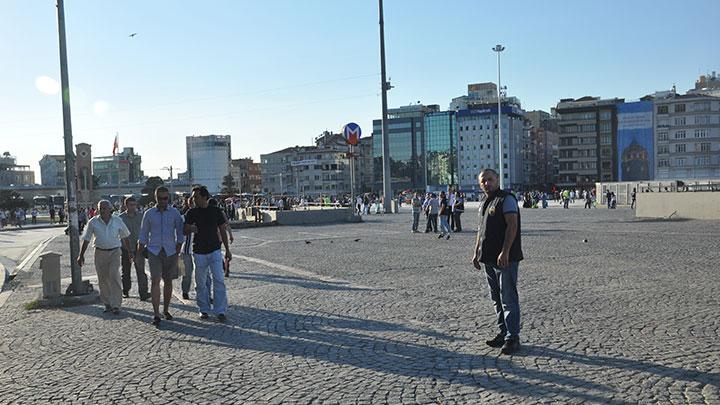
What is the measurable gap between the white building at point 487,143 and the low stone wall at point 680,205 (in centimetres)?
9886

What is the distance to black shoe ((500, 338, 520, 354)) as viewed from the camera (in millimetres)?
5843

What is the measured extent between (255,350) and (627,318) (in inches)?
163

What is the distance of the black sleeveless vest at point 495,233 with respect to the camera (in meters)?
5.97

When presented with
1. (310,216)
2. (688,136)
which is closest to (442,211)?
(310,216)

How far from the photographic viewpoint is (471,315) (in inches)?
300

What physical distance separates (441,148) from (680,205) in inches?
4437

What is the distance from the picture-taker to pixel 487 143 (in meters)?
Result: 135

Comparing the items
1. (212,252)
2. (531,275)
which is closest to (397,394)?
(212,252)

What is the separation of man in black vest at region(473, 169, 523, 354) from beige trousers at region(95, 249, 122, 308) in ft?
17.0

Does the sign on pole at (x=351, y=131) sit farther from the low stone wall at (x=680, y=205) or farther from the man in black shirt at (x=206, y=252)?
the man in black shirt at (x=206, y=252)

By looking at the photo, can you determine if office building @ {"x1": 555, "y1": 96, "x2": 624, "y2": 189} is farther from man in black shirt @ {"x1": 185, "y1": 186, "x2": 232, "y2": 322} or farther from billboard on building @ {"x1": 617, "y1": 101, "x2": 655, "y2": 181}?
man in black shirt @ {"x1": 185, "y1": 186, "x2": 232, "y2": 322}

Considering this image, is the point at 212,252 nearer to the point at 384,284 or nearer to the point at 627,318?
the point at 384,284

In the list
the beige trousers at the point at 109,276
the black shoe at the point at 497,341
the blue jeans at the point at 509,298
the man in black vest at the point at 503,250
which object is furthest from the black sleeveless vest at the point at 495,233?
the beige trousers at the point at 109,276

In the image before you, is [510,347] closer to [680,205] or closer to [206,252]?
[206,252]
